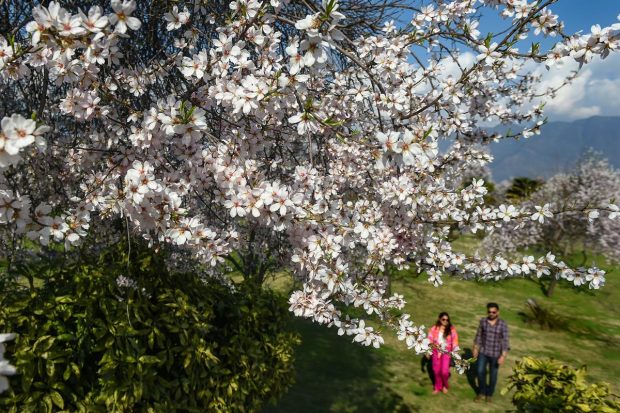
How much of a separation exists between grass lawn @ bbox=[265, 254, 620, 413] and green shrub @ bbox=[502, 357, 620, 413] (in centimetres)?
268

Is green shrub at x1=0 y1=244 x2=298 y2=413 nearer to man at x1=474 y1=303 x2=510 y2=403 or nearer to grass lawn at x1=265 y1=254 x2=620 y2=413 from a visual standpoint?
grass lawn at x1=265 y1=254 x2=620 y2=413

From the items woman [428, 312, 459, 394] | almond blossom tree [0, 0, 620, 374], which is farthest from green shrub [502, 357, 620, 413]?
woman [428, 312, 459, 394]

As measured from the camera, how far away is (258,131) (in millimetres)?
3148

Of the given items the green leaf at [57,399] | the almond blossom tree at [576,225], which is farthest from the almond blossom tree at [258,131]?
the almond blossom tree at [576,225]

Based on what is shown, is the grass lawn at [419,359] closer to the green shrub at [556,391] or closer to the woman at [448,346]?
the woman at [448,346]

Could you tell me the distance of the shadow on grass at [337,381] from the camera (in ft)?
21.6

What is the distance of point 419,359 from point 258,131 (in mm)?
7426

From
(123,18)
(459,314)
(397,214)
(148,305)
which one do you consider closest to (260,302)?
(148,305)

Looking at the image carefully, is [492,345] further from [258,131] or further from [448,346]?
[258,131]

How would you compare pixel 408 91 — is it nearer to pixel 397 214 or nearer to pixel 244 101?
pixel 397 214

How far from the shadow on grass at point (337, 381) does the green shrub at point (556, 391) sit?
266cm

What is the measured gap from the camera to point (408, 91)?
150 inches

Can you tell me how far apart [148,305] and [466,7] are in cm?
368

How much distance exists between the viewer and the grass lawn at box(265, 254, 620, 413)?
7004 millimetres
